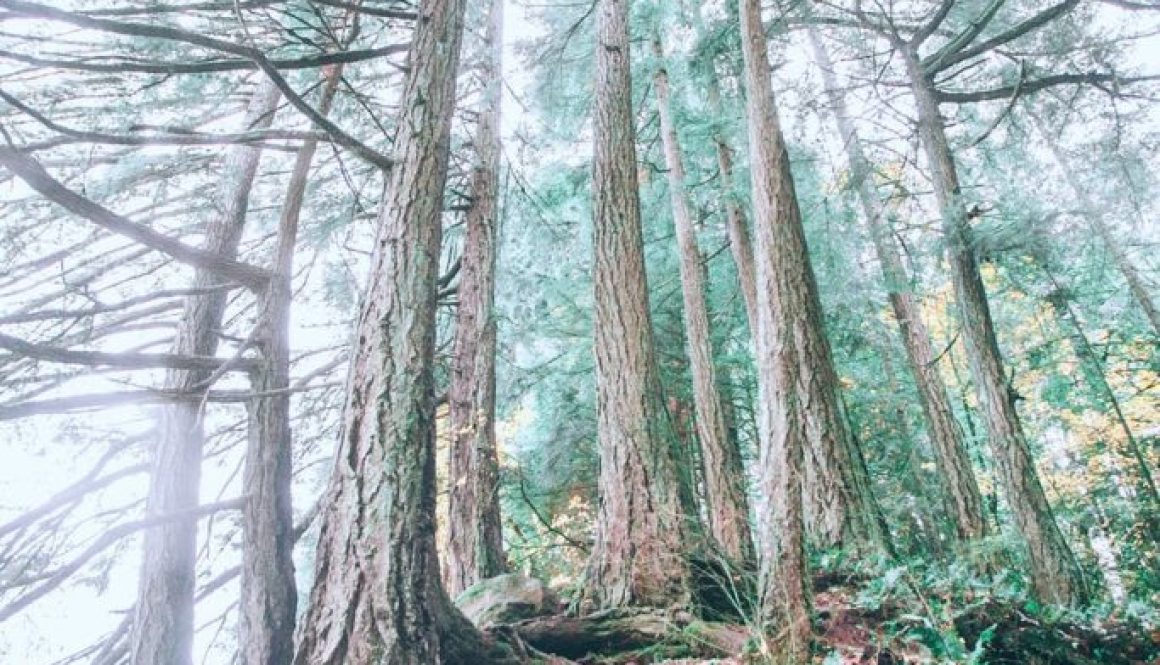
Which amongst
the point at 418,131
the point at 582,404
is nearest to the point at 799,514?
the point at 418,131

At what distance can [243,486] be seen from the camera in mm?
4500

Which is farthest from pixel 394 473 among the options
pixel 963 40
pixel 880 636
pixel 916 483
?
pixel 916 483

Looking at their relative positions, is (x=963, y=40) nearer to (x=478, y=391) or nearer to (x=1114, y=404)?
(x=478, y=391)

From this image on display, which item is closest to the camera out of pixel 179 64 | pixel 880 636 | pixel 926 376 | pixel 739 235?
pixel 880 636

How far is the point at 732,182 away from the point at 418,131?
5805 millimetres

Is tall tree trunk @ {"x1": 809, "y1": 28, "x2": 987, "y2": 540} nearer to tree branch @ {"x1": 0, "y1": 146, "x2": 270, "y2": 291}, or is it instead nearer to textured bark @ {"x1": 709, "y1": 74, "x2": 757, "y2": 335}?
textured bark @ {"x1": 709, "y1": 74, "x2": 757, "y2": 335}

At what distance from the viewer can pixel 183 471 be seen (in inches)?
185

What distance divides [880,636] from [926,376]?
6.38 metres

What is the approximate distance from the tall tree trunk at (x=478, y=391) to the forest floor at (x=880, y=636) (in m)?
1.37

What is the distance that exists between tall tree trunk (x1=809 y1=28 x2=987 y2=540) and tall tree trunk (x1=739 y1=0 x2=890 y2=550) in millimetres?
1939

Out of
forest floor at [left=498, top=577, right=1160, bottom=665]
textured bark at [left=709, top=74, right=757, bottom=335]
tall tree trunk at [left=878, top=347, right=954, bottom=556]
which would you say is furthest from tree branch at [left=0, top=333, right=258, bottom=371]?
tall tree trunk at [left=878, top=347, right=954, bottom=556]

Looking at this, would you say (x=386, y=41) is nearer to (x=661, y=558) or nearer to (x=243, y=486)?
(x=243, y=486)

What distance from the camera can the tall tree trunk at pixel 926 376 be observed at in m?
7.45

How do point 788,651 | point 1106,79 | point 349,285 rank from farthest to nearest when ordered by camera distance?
point 349,285 < point 1106,79 < point 788,651
